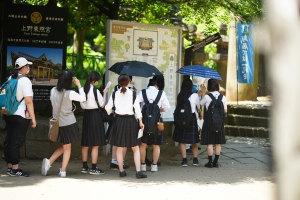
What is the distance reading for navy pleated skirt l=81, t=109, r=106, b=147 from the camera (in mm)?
7645

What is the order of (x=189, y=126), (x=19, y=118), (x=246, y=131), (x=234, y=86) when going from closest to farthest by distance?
(x=19, y=118), (x=189, y=126), (x=246, y=131), (x=234, y=86)

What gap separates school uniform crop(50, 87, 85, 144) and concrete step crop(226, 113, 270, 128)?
657 centimetres

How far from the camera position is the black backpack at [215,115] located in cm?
837

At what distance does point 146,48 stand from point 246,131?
4.13 meters

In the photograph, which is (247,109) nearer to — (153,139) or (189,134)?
(189,134)

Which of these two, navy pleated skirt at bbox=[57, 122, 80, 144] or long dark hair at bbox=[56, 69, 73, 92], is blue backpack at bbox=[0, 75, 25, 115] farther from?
navy pleated skirt at bbox=[57, 122, 80, 144]

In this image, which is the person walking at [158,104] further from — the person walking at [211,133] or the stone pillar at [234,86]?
the stone pillar at [234,86]

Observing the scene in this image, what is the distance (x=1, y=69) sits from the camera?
945 centimetres

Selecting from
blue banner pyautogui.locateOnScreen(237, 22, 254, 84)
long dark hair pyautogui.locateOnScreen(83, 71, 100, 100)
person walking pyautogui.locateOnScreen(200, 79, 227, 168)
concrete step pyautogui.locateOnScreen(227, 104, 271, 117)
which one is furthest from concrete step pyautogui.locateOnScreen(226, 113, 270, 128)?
long dark hair pyautogui.locateOnScreen(83, 71, 100, 100)

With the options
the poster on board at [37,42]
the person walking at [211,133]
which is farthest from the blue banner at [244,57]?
the poster on board at [37,42]

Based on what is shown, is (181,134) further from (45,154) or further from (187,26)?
(187,26)

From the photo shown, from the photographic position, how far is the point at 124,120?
24.4 feet

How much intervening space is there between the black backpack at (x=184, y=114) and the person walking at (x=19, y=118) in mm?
2582

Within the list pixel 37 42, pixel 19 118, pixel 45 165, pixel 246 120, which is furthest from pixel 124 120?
pixel 246 120
